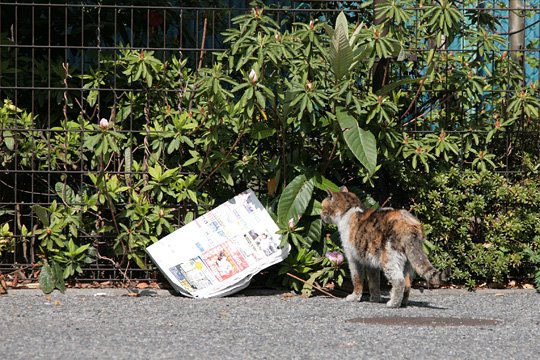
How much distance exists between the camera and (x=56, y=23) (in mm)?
10383

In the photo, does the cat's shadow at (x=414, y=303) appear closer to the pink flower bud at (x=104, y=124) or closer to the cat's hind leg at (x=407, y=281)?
the cat's hind leg at (x=407, y=281)

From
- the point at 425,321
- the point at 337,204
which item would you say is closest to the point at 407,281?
the point at 425,321

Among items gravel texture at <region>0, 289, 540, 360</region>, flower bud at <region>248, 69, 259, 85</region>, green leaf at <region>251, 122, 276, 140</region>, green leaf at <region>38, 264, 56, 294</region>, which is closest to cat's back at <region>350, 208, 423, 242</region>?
gravel texture at <region>0, 289, 540, 360</region>

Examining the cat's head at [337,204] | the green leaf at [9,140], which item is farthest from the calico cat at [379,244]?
the green leaf at [9,140]

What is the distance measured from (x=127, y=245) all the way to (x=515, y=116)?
3.34 metres

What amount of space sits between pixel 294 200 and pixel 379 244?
2.71 feet

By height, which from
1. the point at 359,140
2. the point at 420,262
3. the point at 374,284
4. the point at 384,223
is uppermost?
the point at 359,140

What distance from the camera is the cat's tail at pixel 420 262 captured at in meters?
8.30

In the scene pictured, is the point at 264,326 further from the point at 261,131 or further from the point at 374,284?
the point at 261,131

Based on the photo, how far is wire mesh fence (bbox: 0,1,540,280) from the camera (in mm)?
9344

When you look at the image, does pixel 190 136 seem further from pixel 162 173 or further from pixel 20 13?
pixel 20 13

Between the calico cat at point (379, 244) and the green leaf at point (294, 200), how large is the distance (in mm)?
167

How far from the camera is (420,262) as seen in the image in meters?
8.36

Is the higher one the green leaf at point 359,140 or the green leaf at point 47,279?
the green leaf at point 359,140
